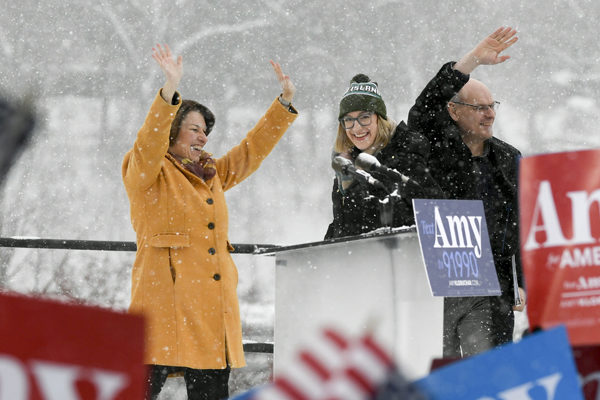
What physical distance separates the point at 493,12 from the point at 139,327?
9849 millimetres

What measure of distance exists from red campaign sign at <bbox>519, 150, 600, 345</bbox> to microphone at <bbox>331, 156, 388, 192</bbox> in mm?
1340

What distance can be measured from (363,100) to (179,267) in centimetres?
74

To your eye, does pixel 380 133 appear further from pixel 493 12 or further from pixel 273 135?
pixel 493 12

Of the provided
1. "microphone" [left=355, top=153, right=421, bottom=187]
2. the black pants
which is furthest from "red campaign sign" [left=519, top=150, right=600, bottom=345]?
the black pants

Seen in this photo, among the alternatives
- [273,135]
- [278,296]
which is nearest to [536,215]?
[278,296]

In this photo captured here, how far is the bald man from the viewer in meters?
2.62

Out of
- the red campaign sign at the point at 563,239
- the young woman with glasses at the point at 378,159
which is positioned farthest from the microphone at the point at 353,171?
the red campaign sign at the point at 563,239

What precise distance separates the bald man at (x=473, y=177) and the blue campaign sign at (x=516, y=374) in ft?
5.94

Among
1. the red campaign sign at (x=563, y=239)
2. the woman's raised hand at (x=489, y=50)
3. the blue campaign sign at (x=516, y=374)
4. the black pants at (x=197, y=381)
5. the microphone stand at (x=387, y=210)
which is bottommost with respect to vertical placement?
the black pants at (x=197, y=381)

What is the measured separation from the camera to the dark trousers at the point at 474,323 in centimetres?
262

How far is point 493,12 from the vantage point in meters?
9.99

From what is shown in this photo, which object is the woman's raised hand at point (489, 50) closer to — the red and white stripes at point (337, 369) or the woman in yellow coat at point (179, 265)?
the woman in yellow coat at point (179, 265)

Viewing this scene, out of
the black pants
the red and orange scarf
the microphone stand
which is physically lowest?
the black pants

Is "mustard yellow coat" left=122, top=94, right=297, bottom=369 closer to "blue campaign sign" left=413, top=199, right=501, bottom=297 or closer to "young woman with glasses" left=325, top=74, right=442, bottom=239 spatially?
"young woman with glasses" left=325, top=74, right=442, bottom=239
